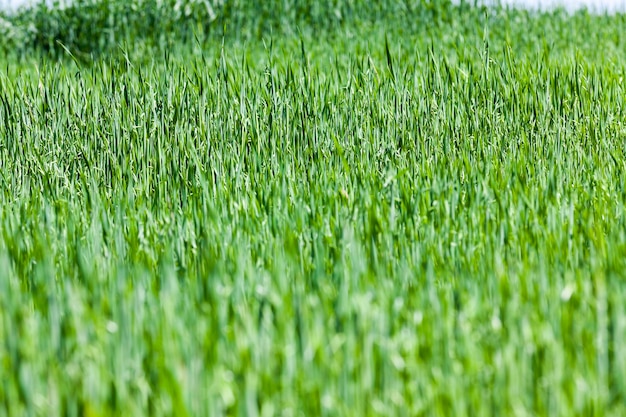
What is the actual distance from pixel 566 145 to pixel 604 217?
125cm

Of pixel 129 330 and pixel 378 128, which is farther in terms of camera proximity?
pixel 378 128

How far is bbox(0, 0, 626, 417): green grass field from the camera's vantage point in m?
1.56

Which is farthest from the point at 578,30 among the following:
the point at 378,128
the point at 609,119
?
the point at 378,128

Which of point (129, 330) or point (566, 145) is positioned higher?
point (129, 330)

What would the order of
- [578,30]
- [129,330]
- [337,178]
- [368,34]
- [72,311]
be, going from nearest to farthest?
[129,330] → [72,311] → [337,178] → [368,34] → [578,30]

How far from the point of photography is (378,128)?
12.8 ft

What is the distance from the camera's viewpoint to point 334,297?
200cm

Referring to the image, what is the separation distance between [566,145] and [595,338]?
2.49 meters

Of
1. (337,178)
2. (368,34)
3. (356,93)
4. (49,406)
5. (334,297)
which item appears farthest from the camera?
(368,34)

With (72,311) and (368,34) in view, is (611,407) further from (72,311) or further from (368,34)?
(368,34)

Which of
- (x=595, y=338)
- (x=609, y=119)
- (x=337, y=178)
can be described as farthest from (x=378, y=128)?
(x=595, y=338)

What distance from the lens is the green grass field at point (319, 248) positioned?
1.56 meters

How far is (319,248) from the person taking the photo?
2248 millimetres

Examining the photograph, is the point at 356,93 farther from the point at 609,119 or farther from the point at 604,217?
the point at 604,217
